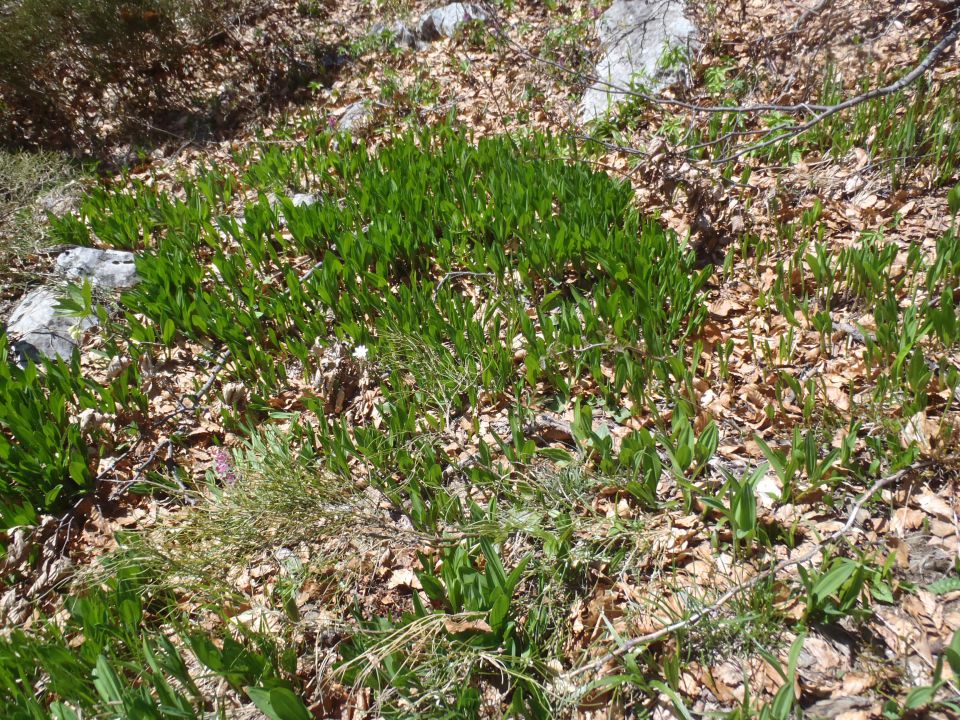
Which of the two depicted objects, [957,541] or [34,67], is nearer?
[957,541]

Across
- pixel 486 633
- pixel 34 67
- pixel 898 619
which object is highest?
pixel 34 67

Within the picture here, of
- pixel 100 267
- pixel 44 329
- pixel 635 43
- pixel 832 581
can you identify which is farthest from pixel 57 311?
pixel 635 43

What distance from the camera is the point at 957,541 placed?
1.91m

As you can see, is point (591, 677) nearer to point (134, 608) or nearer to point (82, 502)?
point (134, 608)

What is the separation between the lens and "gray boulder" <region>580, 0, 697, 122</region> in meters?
5.40

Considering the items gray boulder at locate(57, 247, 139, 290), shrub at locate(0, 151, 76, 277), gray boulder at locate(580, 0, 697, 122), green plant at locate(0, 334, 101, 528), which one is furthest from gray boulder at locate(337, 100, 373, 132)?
green plant at locate(0, 334, 101, 528)

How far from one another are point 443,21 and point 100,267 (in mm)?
5215

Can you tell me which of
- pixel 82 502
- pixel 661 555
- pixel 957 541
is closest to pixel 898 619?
pixel 957 541

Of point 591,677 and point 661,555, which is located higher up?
point 661,555

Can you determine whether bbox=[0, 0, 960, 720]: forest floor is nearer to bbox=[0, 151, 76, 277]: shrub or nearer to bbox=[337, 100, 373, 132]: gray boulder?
bbox=[0, 151, 76, 277]: shrub

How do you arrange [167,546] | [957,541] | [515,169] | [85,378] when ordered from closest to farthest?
[957,541] → [167,546] → [85,378] → [515,169]

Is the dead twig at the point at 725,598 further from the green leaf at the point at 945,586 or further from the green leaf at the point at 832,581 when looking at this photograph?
the green leaf at the point at 945,586

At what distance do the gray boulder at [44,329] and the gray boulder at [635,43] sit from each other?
14.1 ft

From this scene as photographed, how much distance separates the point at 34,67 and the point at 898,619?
8.56 m
